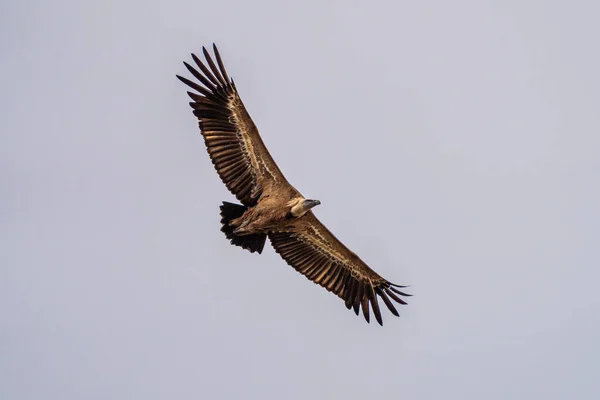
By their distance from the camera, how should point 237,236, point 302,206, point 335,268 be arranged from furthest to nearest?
point 335,268 → point 237,236 → point 302,206

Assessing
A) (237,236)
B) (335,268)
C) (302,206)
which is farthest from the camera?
(335,268)

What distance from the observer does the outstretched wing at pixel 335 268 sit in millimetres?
36469

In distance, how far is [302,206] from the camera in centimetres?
3478

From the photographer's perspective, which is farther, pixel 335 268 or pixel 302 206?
pixel 335 268

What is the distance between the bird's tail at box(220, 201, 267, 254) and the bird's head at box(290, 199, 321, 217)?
3.84 feet

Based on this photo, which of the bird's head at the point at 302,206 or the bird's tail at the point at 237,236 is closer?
the bird's head at the point at 302,206

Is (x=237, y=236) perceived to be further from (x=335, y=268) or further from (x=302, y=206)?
(x=335, y=268)

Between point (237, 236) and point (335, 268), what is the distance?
3171 mm

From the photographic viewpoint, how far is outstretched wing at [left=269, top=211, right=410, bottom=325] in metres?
36.5

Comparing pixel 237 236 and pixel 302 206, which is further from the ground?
pixel 302 206

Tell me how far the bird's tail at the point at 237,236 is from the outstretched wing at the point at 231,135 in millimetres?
372

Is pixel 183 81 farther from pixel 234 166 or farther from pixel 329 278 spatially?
pixel 329 278

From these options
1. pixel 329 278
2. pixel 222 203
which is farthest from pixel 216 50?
pixel 329 278

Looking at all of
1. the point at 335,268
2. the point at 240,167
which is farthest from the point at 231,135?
the point at 335,268
